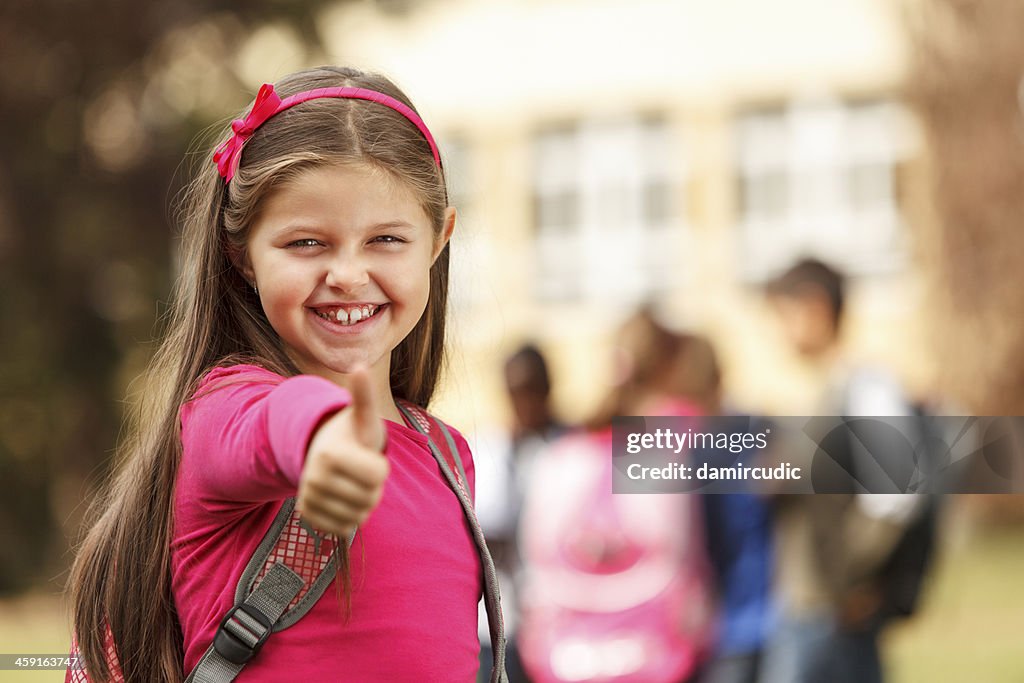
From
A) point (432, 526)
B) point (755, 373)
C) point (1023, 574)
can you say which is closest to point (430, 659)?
point (432, 526)

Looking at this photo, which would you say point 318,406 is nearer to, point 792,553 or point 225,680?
point 225,680

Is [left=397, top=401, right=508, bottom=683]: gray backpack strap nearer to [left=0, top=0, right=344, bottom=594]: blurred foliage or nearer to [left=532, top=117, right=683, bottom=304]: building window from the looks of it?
[left=0, top=0, right=344, bottom=594]: blurred foliage

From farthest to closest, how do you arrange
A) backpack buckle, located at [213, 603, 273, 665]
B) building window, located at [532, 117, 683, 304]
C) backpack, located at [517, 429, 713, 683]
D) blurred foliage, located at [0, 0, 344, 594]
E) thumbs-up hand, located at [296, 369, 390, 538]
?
building window, located at [532, 117, 683, 304]
blurred foliage, located at [0, 0, 344, 594]
backpack, located at [517, 429, 713, 683]
backpack buckle, located at [213, 603, 273, 665]
thumbs-up hand, located at [296, 369, 390, 538]

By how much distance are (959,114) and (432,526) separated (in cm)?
1323

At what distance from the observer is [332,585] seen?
62.6 inches

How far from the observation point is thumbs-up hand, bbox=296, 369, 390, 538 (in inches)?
47.5

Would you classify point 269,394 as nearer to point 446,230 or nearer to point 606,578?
point 446,230

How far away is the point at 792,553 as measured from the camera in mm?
4211

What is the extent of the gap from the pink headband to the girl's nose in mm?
208

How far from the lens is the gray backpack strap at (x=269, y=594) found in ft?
5.11

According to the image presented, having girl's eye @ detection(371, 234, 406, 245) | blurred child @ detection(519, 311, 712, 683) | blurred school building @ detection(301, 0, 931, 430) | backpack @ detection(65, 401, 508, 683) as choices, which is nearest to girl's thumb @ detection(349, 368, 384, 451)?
backpack @ detection(65, 401, 508, 683)

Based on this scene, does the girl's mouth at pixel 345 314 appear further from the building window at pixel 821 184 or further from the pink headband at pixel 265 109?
the building window at pixel 821 184

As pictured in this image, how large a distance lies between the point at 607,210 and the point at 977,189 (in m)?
5.00

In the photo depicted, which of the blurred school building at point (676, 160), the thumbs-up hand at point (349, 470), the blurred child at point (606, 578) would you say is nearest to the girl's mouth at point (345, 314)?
the thumbs-up hand at point (349, 470)
